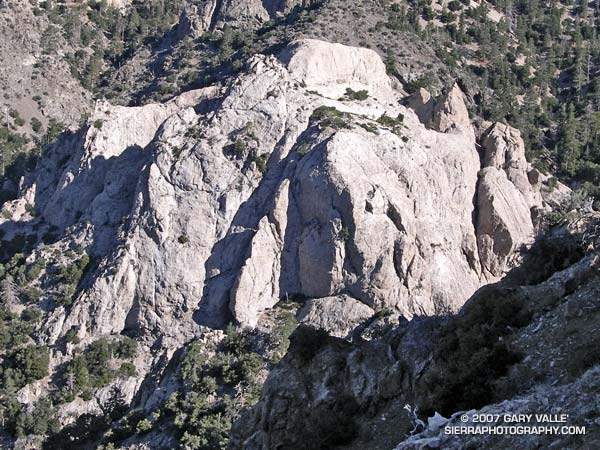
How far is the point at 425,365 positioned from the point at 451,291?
33620 millimetres

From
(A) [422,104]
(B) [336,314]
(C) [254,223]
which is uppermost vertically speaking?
(A) [422,104]

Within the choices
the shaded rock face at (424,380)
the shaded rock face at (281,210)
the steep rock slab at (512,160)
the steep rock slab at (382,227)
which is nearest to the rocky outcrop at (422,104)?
the shaded rock face at (281,210)

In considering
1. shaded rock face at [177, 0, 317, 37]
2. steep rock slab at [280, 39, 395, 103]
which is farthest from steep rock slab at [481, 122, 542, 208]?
shaded rock face at [177, 0, 317, 37]

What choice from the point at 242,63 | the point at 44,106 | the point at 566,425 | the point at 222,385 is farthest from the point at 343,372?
the point at 44,106

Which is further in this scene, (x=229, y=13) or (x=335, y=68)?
(x=229, y=13)

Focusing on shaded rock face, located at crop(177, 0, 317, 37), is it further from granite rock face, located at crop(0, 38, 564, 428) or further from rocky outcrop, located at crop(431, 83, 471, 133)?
rocky outcrop, located at crop(431, 83, 471, 133)

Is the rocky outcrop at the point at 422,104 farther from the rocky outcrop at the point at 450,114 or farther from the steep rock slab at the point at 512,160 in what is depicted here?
the steep rock slab at the point at 512,160

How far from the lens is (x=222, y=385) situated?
5297 centimetres

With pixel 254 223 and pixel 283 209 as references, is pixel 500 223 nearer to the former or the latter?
pixel 283 209

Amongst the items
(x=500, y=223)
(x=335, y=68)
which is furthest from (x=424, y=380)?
(x=335, y=68)

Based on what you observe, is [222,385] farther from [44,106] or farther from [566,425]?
[44,106]

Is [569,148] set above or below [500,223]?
below

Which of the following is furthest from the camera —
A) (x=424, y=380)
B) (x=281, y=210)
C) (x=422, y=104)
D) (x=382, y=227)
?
(x=422, y=104)

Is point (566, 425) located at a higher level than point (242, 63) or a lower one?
higher
